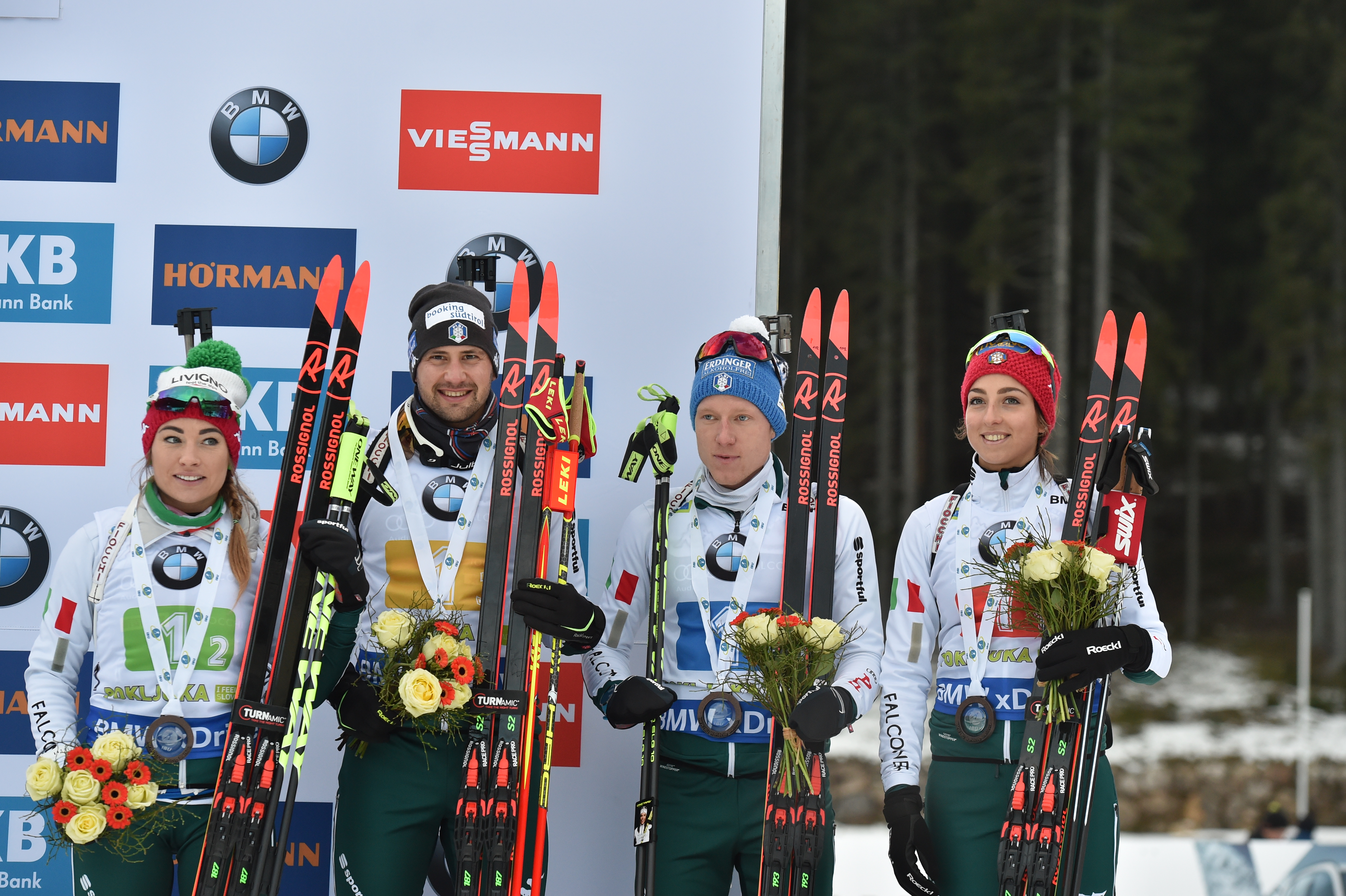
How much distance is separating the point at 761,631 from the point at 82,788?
161 centimetres

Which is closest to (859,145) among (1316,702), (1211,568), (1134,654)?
(1316,702)

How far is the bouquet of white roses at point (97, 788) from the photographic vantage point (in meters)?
2.57

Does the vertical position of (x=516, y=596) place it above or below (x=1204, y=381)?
below

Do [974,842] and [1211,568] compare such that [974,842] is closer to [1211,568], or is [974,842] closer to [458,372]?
[458,372]

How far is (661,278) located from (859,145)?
1211cm

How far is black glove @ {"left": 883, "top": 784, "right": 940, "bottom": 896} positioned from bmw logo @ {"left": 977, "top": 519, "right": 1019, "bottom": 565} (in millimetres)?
611

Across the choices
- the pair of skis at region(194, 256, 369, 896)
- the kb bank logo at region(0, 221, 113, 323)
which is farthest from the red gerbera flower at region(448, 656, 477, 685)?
the kb bank logo at region(0, 221, 113, 323)

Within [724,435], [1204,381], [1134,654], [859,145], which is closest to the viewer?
[1134,654]

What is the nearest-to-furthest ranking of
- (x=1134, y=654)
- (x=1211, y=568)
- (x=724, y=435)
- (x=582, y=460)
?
1. (x=1134, y=654)
2. (x=724, y=435)
3. (x=582, y=460)
4. (x=1211, y=568)

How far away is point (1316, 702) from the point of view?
14188 mm

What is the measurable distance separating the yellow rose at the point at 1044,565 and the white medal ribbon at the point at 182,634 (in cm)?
203

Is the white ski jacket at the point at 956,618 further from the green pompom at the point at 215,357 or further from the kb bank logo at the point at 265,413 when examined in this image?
the kb bank logo at the point at 265,413

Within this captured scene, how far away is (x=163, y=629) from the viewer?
9.37ft

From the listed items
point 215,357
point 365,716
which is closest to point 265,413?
point 215,357
